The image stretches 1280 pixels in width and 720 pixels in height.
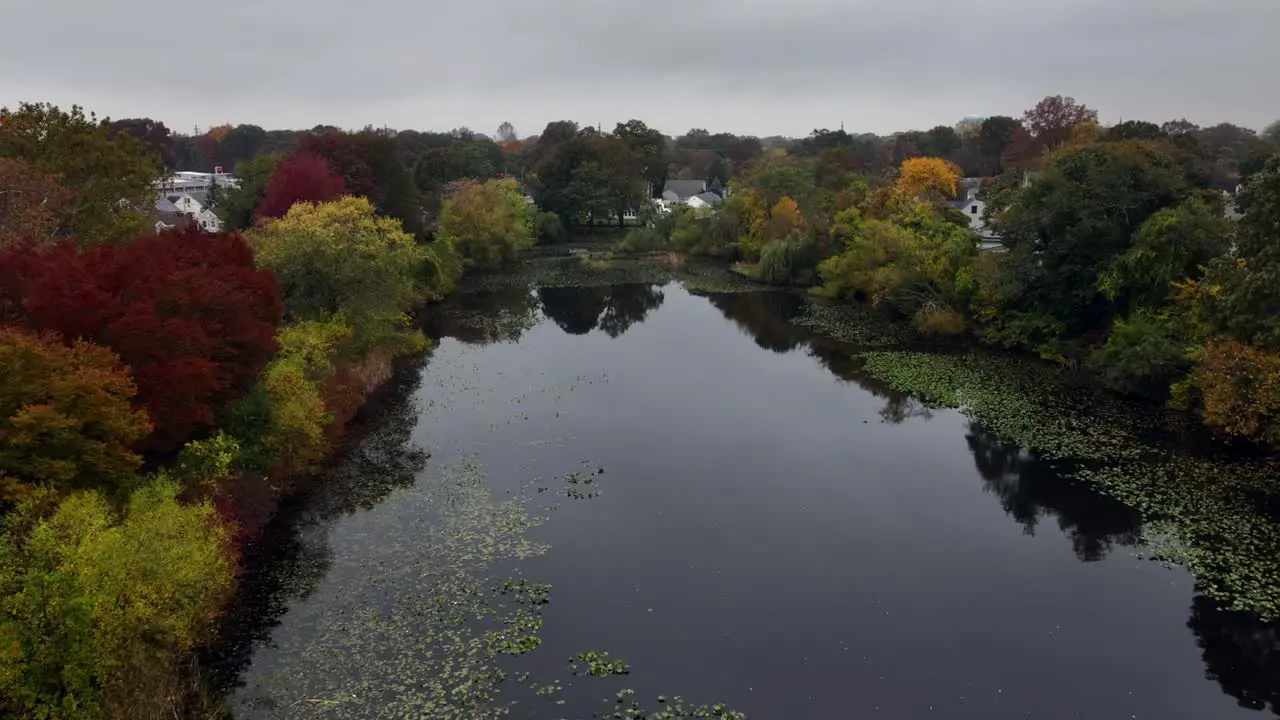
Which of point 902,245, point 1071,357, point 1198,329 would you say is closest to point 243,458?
point 1198,329

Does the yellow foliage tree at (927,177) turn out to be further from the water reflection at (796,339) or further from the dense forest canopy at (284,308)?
the water reflection at (796,339)

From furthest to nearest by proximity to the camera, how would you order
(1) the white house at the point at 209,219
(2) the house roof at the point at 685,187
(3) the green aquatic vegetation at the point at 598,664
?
(2) the house roof at the point at 685,187, (1) the white house at the point at 209,219, (3) the green aquatic vegetation at the point at 598,664

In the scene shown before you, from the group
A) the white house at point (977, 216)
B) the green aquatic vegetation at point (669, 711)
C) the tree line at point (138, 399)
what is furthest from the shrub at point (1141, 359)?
the tree line at point (138, 399)

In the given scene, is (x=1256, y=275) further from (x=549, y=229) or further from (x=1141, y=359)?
(x=549, y=229)

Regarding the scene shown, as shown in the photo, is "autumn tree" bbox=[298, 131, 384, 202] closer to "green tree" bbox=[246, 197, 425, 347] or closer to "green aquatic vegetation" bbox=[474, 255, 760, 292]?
"green aquatic vegetation" bbox=[474, 255, 760, 292]

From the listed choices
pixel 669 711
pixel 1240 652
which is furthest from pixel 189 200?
pixel 1240 652

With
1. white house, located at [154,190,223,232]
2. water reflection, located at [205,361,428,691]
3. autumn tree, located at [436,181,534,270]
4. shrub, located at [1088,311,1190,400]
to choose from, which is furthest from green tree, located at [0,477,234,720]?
white house, located at [154,190,223,232]
